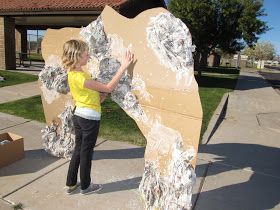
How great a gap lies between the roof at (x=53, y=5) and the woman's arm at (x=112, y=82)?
892 centimetres

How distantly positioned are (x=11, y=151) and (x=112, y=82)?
79.5 inches

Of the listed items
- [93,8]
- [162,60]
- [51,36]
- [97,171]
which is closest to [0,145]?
[97,171]

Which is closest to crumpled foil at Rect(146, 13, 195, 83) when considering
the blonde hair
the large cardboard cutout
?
the large cardboard cutout

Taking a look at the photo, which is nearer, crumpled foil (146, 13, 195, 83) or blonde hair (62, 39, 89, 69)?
crumpled foil (146, 13, 195, 83)

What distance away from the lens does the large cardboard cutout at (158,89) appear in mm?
2809

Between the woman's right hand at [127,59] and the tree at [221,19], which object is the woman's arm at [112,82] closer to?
the woman's right hand at [127,59]

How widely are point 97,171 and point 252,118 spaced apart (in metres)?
5.83

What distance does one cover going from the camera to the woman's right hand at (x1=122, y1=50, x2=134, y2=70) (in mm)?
3121

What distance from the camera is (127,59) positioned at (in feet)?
10.3

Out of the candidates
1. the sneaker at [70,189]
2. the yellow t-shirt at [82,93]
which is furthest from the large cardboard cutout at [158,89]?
the sneaker at [70,189]

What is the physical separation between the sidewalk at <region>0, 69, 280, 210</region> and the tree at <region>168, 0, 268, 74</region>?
12694 mm

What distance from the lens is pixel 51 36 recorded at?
4316 millimetres

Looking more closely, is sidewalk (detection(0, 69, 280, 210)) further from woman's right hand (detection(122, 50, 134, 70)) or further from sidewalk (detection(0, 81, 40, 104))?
sidewalk (detection(0, 81, 40, 104))

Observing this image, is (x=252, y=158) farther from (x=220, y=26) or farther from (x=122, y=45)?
(x=220, y=26)
